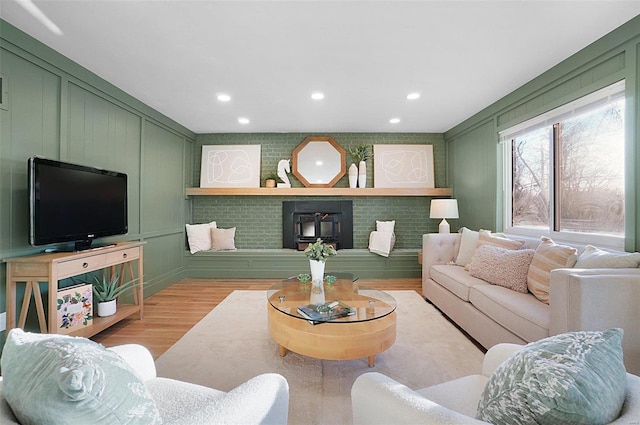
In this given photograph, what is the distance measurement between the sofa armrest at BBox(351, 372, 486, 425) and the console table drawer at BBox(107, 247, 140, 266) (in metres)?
2.63

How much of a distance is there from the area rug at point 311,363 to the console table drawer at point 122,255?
954mm

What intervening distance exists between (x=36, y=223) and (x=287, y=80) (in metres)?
2.40

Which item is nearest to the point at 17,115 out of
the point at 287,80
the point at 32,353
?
the point at 287,80

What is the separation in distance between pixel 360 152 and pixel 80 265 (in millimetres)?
3983

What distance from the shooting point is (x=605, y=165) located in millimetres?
2430

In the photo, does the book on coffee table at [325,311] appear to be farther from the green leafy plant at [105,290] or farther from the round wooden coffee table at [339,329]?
the green leafy plant at [105,290]

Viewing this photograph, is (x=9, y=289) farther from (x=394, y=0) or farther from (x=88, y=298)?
(x=394, y=0)

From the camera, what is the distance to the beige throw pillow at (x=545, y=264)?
2172 millimetres

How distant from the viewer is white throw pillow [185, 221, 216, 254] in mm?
4781

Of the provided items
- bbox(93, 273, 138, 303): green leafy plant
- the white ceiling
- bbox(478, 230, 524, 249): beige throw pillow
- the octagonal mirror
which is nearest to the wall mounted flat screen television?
bbox(93, 273, 138, 303): green leafy plant

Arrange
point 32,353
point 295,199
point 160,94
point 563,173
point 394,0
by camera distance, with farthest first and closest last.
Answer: point 295,199, point 160,94, point 563,173, point 394,0, point 32,353

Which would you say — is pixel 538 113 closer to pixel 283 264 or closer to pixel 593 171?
pixel 593 171

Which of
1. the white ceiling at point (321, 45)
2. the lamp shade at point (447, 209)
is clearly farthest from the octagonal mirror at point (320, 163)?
the lamp shade at point (447, 209)

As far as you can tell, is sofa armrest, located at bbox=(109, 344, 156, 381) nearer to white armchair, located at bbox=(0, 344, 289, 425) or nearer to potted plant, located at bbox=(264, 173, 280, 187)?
white armchair, located at bbox=(0, 344, 289, 425)
